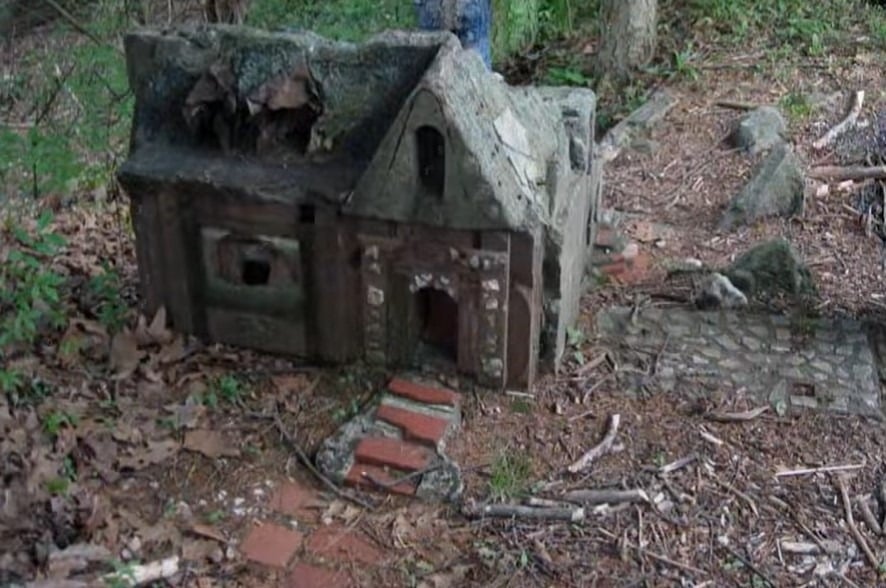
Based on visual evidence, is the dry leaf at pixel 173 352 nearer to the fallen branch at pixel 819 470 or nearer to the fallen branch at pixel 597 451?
the fallen branch at pixel 597 451

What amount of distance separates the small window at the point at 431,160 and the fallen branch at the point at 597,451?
1080 millimetres

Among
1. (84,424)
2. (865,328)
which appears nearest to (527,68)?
(865,328)

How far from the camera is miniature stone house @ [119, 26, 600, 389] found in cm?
372

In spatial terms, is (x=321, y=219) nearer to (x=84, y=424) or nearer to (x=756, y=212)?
(x=84, y=424)

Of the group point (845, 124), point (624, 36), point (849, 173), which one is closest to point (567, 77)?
point (624, 36)

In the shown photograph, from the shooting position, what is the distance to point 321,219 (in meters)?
3.91

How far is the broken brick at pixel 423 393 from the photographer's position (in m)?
3.97

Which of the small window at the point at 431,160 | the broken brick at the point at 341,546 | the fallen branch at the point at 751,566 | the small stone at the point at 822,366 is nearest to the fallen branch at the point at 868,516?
the fallen branch at the point at 751,566

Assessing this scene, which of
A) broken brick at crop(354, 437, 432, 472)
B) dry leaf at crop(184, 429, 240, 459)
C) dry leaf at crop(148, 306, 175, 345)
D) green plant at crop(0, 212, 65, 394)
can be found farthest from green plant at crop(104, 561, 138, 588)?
dry leaf at crop(148, 306, 175, 345)

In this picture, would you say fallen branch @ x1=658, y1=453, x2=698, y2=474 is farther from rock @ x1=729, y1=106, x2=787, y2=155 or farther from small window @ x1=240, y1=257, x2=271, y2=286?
rock @ x1=729, y1=106, x2=787, y2=155

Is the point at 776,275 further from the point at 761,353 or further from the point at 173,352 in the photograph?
the point at 173,352

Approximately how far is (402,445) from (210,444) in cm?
70

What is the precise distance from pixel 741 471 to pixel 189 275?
229 cm

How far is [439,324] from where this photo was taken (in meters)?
4.19
